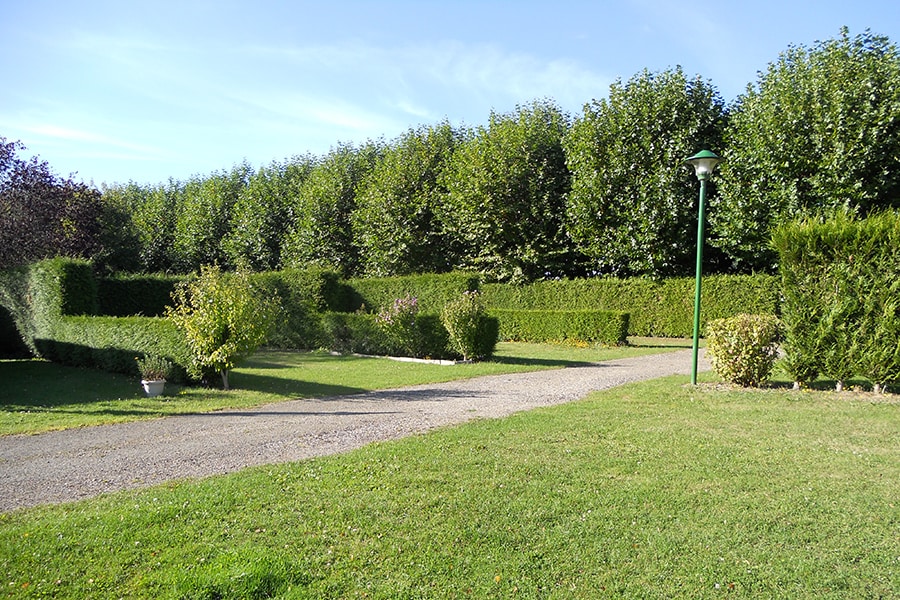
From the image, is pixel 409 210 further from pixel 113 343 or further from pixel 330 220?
pixel 113 343

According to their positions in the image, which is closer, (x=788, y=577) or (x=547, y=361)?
(x=788, y=577)

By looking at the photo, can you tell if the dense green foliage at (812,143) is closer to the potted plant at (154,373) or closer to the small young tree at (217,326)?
the small young tree at (217,326)

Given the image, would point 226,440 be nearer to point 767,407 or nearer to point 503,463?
point 503,463

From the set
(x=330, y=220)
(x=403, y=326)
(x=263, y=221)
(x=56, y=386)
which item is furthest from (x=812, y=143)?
(x=263, y=221)

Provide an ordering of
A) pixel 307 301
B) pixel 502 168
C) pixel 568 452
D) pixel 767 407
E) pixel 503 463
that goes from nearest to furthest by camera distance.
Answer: pixel 503 463
pixel 568 452
pixel 767 407
pixel 307 301
pixel 502 168

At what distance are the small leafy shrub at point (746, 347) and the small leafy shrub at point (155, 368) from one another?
983 centimetres

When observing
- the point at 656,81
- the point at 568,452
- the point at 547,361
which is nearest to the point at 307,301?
the point at 547,361

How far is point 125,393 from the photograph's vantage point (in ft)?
36.6

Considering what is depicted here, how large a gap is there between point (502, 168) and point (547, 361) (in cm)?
1376

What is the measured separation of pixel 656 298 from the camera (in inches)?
960

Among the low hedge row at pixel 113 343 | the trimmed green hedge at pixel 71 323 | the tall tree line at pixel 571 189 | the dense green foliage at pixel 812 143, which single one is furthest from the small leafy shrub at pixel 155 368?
the dense green foliage at pixel 812 143

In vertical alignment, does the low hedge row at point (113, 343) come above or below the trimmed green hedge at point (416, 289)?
below

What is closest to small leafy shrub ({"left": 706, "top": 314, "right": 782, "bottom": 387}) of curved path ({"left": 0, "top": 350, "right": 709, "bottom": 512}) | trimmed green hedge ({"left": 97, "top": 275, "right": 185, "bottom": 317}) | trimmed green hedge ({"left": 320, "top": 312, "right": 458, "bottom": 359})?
curved path ({"left": 0, "top": 350, "right": 709, "bottom": 512})

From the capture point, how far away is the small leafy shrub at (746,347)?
10.6m
